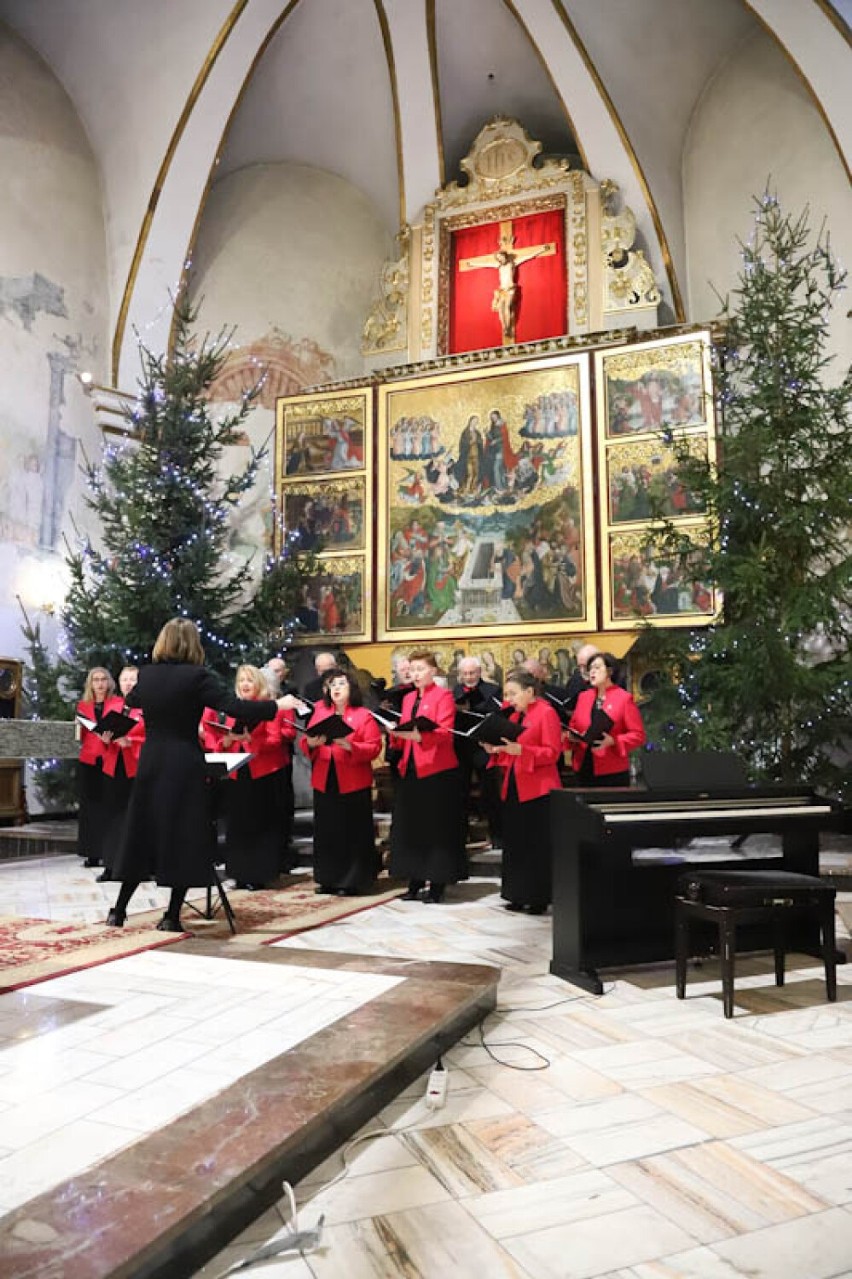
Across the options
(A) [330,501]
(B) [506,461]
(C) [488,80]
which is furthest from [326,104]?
(B) [506,461]

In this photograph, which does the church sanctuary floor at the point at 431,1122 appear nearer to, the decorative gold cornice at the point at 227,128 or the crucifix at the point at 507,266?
the crucifix at the point at 507,266

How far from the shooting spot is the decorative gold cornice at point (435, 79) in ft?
48.1

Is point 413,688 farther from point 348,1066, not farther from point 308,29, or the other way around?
point 308,29


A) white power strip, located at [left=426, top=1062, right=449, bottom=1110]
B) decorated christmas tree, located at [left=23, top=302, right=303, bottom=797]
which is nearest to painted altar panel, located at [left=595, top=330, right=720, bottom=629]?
decorated christmas tree, located at [left=23, top=302, right=303, bottom=797]

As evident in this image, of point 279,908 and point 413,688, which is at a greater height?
point 413,688

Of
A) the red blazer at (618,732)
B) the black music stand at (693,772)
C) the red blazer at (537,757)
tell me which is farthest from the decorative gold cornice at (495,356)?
the black music stand at (693,772)

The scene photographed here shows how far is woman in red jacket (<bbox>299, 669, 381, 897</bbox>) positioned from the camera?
24.7 ft

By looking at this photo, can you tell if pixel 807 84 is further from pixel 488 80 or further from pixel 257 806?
pixel 257 806

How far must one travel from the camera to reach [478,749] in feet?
28.4

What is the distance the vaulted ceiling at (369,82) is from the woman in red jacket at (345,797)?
9.40 meters

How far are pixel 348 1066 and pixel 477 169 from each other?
15231 millimetres

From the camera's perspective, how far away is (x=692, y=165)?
15312 millimetres

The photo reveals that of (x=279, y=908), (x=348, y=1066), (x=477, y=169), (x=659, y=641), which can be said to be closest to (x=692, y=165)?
(x=477, y=169)

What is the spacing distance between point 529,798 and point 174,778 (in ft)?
7.93
